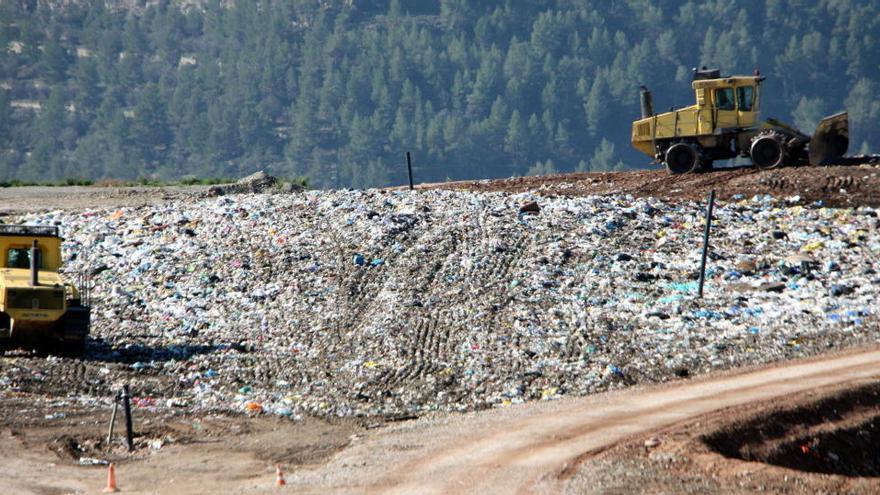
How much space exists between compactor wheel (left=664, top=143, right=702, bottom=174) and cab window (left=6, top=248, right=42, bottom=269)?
14523 millimetres

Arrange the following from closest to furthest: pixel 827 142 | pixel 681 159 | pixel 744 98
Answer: pixel 827 142
pixel 744 98
pixel 681 159

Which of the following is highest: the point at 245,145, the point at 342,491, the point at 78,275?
the point at 245,145

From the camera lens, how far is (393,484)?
38.3 ft

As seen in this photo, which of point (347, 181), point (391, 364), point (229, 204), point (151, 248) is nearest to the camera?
point (391, 364)

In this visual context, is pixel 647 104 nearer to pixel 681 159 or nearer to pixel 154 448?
pixel 681 159

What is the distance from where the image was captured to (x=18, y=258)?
714 inches

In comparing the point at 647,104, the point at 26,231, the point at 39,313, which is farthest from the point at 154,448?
the point at 647,104

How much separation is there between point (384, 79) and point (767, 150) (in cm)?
11088

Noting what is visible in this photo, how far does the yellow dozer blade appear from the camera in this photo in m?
26.8

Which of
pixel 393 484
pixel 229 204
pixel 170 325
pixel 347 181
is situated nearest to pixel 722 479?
pixel 393 484

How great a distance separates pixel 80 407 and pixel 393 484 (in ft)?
15.2

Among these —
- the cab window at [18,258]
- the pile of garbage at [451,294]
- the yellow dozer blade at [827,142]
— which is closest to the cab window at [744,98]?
the yellow dozer blade at [827,142]

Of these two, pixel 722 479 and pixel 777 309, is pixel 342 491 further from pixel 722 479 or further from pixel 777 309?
pixel 777 309

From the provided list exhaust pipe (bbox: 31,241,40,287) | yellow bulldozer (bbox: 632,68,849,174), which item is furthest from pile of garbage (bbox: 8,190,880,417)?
yellow bulldozer (bbox: 632,68,849,174)
